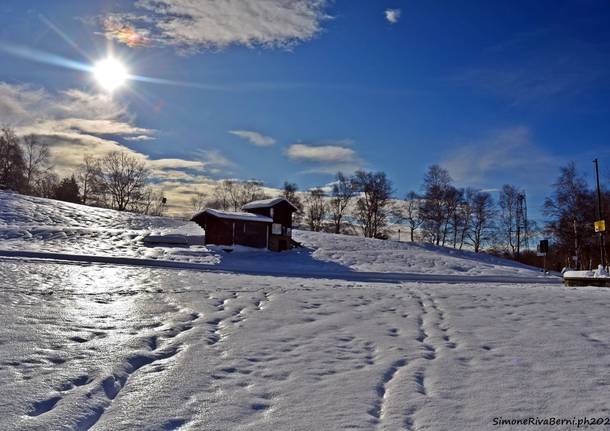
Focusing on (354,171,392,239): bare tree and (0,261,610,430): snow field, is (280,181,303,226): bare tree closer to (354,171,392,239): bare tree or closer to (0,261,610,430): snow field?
(354,171,392,239): bare tree

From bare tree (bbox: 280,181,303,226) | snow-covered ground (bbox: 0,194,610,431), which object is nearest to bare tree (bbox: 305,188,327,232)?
bare tree (bbox: 280,181,303,226)

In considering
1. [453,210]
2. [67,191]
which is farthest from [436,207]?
[67,191]

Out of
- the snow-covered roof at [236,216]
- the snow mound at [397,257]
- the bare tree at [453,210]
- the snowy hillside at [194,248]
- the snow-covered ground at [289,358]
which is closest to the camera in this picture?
the snow-covered ground at [289,358]

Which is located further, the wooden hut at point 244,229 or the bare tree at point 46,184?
the bare tree at point 46,184

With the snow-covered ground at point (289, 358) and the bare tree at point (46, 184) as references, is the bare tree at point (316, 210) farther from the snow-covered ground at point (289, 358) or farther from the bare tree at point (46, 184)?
the snow-covered ground at point (289, 358)

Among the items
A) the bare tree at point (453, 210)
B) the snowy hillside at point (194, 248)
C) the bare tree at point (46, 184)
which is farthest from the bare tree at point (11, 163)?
the bare tree at point (453, 210)

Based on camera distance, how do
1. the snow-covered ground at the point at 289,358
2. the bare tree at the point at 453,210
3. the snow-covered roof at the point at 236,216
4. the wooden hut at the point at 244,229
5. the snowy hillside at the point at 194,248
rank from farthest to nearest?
the bare tree at the point at 453,210
the wooden hut at the point at 244,229
the snow-covered roof at the point at 236,216
the snowy hillside at the point at 194,248
the snow-covered ground at the point at 289,358

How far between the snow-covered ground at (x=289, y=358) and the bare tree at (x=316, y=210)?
6352 centimetres

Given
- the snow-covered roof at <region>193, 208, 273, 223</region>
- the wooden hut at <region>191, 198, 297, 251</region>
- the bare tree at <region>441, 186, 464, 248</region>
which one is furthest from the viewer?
the bare tree at <region>441, 186, 464, 248</region>

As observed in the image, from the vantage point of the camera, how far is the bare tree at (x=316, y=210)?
76250mm

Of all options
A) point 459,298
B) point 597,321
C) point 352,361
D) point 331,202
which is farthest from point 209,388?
point 331,202

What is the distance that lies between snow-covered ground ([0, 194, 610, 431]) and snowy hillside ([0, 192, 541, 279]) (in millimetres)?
14463

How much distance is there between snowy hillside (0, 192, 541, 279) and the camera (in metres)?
29.5

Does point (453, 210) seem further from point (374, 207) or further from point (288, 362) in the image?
point (288, 362)
